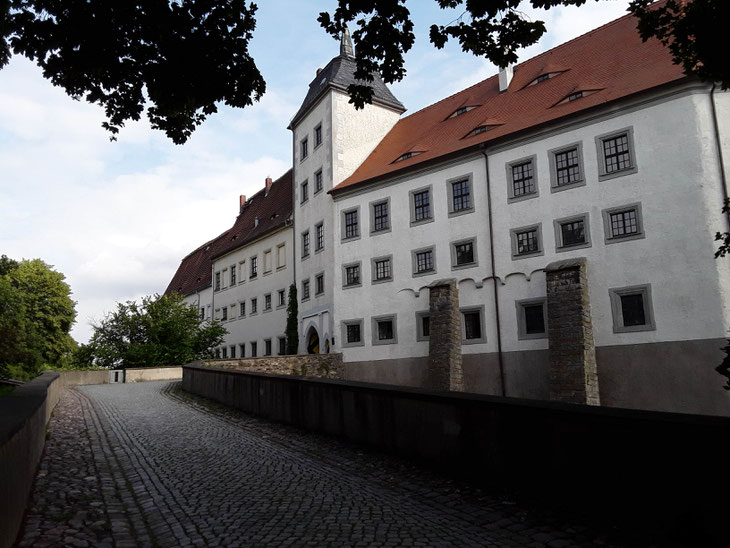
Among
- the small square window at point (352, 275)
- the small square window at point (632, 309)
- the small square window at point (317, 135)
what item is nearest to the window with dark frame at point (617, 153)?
the small square window at point (632, 309)

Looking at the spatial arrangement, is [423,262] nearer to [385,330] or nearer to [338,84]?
[385,330]

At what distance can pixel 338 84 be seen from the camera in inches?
1324

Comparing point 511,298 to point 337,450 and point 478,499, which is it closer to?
point 337,450

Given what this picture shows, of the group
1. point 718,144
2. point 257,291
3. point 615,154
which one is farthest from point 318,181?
point 718,144

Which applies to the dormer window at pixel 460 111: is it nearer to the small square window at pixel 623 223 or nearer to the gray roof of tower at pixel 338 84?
the gray roof of tower at pixel 338 84

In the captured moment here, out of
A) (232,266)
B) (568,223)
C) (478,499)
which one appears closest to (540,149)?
(568,223)

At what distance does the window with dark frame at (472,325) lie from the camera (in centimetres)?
2523

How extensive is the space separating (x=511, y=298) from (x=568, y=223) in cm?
354

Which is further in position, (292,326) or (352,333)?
(292,326)

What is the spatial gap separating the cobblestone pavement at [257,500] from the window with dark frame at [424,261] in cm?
1776

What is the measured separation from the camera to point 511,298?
2423cm

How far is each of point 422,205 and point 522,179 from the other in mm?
4959

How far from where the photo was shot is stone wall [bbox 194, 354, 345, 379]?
25.4m

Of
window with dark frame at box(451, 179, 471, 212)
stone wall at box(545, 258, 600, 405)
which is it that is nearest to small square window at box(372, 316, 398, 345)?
window with dark frame at box(451, 179, 471, 212)
